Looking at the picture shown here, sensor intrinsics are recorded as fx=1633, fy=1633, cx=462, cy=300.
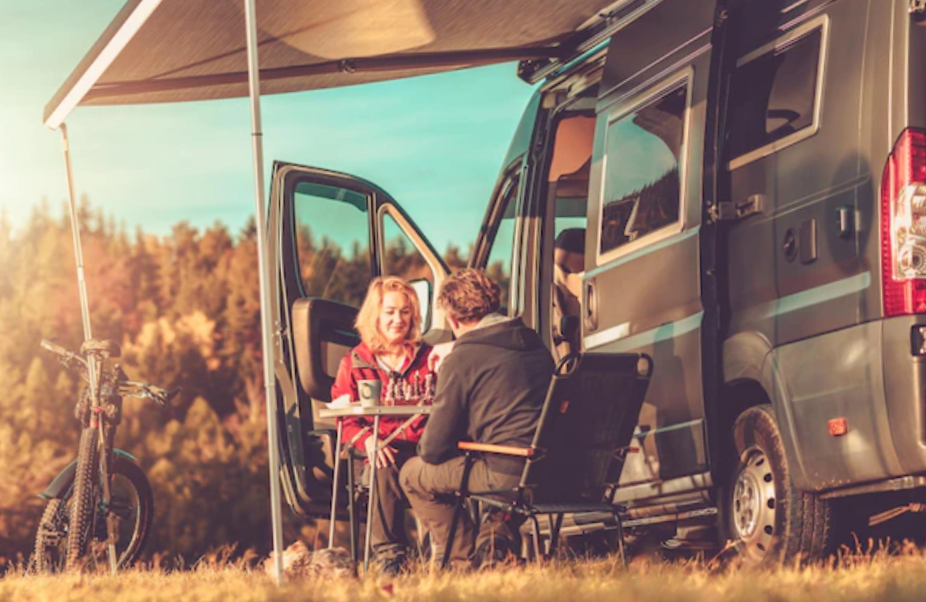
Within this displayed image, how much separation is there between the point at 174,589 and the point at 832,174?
9.14ft

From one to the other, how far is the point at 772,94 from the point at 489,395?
1.60 meters

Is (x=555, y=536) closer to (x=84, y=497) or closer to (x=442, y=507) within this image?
(x=442, y=507)

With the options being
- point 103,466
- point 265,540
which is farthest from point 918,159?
point 265,540

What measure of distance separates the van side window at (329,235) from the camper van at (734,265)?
4cm

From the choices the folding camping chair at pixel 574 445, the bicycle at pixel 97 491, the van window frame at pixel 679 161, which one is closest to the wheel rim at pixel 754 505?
the folding camping chair at pixel 574 445

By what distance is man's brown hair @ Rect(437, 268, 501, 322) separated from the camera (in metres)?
6.61

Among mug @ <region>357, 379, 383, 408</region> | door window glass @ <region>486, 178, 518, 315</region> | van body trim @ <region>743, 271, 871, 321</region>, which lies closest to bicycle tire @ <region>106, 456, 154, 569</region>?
door window glass @ <region>486, 178, 518, 315</region>

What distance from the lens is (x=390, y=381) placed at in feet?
23.6

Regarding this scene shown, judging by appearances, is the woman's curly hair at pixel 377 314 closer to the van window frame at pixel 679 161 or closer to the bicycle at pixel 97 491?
the van window frame at pixel 679 161

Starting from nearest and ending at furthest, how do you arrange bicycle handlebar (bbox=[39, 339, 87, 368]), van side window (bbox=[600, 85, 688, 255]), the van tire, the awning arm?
the van tire → the awning arm → van side window (bbox=[600, 85, 688, 255]) → bicycle handlebar (bbox=[39, 339, 87, 368])

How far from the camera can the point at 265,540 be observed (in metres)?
30.7

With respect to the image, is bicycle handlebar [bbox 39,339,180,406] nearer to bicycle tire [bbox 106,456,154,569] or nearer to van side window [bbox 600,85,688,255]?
bicycle tire [bbox 106,456,154,569]

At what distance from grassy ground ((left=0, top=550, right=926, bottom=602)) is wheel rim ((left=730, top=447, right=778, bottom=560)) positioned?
0.21 m

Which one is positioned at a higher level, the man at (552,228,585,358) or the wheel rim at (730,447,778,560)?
the man at (552,228,585,358)
